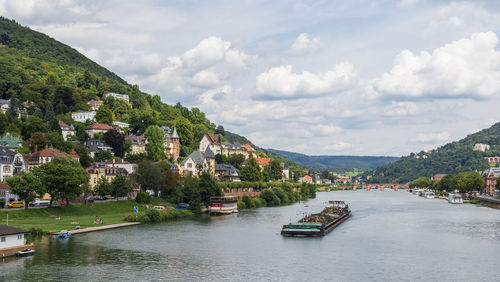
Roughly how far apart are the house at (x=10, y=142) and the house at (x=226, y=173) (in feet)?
200

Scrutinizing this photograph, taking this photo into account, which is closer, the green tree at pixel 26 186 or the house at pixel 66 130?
the green tree at pixel 26 186

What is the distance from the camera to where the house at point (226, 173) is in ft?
531

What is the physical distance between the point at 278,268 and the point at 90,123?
11288 centimetres

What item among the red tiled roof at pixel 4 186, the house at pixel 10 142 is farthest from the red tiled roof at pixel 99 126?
the red tiled roof at pixel 4 186

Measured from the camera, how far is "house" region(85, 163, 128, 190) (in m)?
111

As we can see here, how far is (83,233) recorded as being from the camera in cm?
7388

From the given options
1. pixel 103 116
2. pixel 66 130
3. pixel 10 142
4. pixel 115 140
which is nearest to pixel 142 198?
pixel 10 142

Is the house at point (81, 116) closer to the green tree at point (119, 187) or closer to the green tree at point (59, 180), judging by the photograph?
the green tree at point (119, 187)

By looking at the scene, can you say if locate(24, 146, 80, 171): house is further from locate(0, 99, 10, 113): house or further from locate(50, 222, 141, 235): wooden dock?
locate(0, 99, 10, 113): house

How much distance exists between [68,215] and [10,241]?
30.9 metres

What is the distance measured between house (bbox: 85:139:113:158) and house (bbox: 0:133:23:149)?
18120 millimetres

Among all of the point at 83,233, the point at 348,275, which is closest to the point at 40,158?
the point at 83,233

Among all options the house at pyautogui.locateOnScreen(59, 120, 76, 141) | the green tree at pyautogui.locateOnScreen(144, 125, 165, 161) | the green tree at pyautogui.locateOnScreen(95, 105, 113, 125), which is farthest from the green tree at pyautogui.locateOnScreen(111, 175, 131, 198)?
the green tree at pyautogui.locateOnScreen(95, 105, 113, 125)

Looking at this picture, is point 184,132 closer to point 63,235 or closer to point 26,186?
point 26,186
